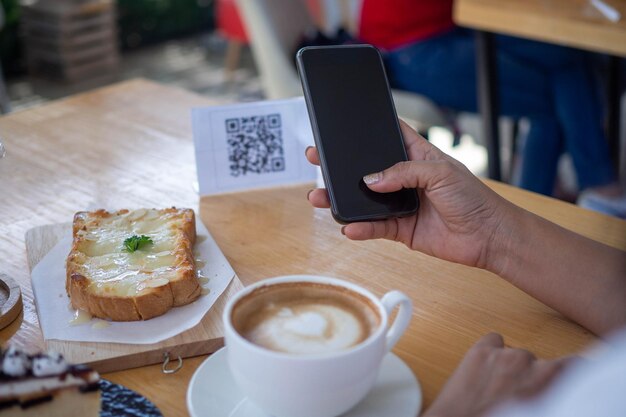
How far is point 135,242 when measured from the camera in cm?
95

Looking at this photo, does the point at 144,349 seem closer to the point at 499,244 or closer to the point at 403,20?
the point at 499,244

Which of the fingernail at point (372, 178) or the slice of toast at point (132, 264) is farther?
the fingernail at point (372, 178)

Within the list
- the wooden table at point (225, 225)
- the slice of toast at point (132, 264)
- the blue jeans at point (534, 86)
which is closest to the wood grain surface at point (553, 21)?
the blue jeans at point (534, 86)

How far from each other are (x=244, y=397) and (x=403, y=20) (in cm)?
197

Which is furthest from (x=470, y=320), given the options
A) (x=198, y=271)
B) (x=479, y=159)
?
(x=479, y=159)

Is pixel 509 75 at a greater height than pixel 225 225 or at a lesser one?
lesser

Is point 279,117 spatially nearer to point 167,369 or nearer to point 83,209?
point 83,209

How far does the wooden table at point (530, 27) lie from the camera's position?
1.97 meters

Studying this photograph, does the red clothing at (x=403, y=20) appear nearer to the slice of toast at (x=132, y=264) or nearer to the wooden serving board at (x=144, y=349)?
the slice of toast at (x=132, y=264)

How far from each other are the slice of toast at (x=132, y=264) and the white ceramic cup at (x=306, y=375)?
177 mm

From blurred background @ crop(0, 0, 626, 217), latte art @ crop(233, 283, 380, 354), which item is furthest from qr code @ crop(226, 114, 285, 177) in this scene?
blurred background @ crop(0, 0, 626, 217)

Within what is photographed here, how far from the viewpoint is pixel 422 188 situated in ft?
3.39

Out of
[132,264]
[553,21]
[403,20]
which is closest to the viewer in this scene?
[132,264]

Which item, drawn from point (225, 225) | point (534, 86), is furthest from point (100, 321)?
point (534, 86)
